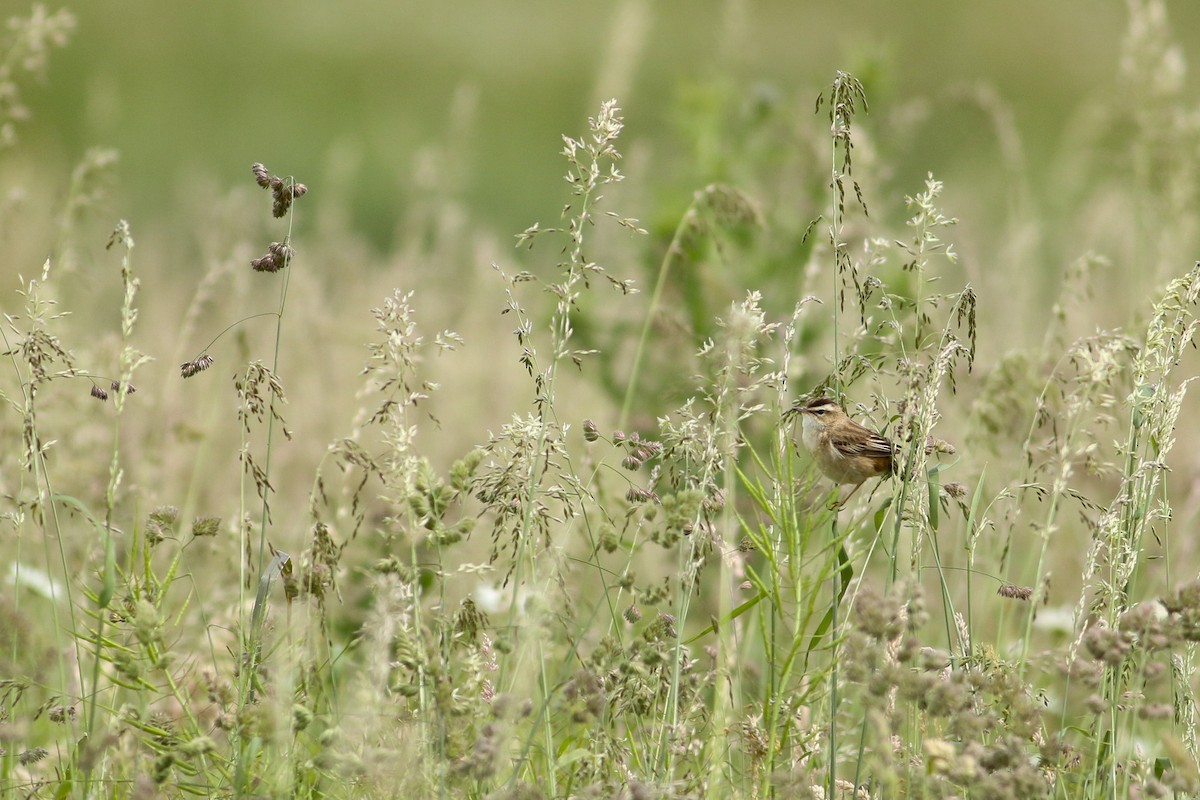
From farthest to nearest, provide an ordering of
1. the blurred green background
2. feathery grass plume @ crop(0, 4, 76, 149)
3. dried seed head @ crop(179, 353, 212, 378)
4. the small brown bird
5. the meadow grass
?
1. the blurred green background
2. feathery grass plume @ crop(0, 4, 76, 149)
3. the small brown bird
4. dried seed head @ crop(179, 353, 212, 378)
5. the meadow grass

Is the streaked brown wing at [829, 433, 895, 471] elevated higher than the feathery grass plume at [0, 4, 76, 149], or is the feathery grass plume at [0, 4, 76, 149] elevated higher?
the feathery grass plume at [0, 4, 76, 149]

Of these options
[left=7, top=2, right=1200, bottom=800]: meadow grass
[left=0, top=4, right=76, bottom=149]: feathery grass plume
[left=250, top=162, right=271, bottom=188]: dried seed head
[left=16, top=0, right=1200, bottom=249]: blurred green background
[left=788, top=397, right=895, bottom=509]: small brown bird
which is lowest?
[left=7, top=2, right=1200, bottom=800]: meadow grass

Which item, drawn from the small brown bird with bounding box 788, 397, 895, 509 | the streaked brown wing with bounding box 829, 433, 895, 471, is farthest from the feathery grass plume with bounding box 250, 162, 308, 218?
the streaked brown wing with bounding box 829, 433, 895, 471

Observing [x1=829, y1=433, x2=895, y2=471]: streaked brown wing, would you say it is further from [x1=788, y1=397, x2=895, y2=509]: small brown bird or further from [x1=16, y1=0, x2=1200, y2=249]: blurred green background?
[x1=16, y1=0, x2=1200, y2=249]: blurred green background

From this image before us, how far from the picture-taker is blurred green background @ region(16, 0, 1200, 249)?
15.8m

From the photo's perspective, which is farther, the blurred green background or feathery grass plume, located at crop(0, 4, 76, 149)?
the blurred green background

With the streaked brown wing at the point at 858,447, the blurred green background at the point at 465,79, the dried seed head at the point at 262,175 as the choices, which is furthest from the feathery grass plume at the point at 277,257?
the blurred green background at the point at 465,79

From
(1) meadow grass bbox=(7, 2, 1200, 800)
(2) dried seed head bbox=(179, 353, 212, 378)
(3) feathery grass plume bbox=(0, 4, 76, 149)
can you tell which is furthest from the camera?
(3) feathery grass plume bbox=(0, 4, 76, 149)

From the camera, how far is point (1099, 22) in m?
27.5

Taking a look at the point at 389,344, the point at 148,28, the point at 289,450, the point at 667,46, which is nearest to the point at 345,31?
the point at 148,28

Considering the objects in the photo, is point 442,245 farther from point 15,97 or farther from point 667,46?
point 667,46

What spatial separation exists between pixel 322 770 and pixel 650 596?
2.19 feet

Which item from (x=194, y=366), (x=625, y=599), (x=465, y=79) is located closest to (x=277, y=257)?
(x=194, y=366)

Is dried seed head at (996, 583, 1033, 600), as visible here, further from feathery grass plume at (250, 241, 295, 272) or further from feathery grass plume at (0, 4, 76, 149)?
feathery grass plume at (0, 4, 76, 149)
